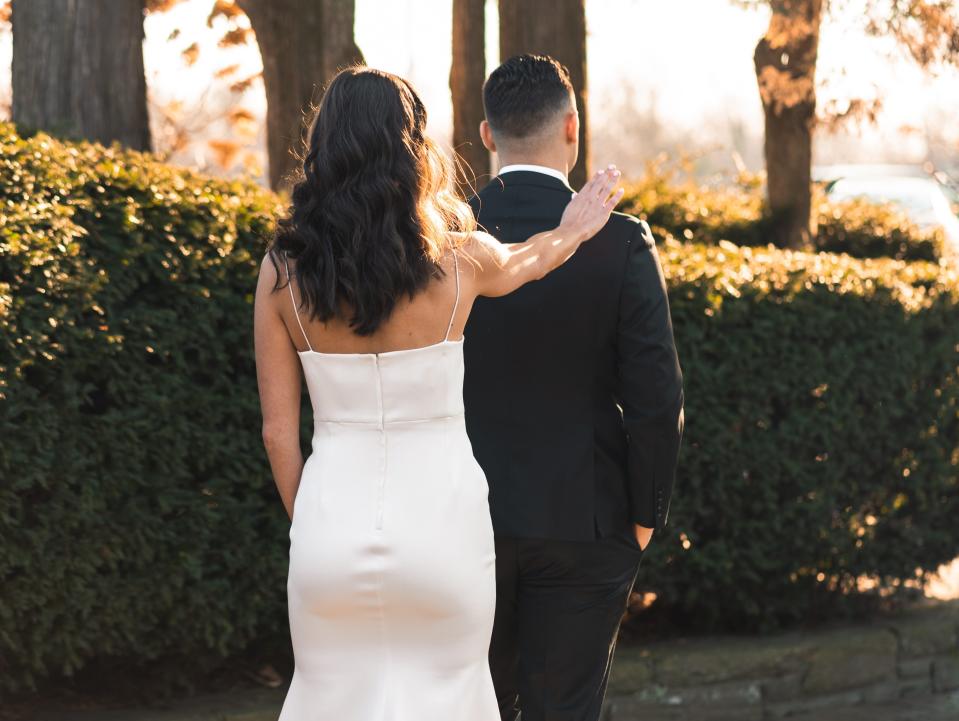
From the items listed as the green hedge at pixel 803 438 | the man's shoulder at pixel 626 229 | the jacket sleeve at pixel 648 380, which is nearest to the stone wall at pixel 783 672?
the green hedge at pixel 803 438

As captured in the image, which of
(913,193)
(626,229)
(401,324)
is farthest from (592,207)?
(913,193)

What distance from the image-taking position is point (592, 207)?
11.2ft

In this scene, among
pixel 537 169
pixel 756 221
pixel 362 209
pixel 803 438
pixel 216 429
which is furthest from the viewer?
pixel 756 221

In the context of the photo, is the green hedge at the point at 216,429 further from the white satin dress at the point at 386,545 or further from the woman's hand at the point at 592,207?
the woman's hand at the point at 592,207

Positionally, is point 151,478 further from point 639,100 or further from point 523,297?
point 639,100

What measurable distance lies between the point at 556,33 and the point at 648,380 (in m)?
4.80

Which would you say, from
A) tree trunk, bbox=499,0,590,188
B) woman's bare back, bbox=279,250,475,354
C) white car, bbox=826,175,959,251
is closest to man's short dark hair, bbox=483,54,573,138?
woman's bare back, bbox=279,250,475,354

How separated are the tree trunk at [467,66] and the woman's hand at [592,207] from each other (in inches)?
220

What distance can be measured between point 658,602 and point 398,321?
3.67 meters

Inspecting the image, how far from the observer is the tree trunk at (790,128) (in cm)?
920

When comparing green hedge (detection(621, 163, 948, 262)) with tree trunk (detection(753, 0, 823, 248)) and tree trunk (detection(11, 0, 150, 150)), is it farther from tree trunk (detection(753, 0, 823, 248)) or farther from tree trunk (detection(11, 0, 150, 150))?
tree trunk (detection(11, 0, 150, 150))

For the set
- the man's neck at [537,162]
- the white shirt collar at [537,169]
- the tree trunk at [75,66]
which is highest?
the tree trunk at [75,66]

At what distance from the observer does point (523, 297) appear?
351 cm

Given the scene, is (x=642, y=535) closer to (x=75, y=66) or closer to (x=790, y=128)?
(x=75, y=66)
